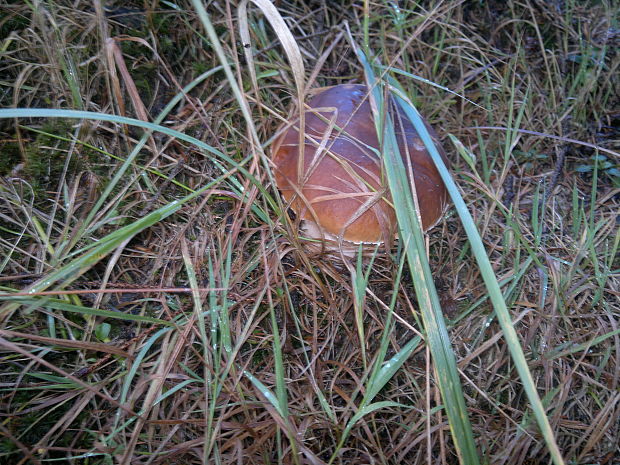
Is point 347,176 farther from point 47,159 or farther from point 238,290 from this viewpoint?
point 47,159

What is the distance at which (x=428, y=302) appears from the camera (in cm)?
116

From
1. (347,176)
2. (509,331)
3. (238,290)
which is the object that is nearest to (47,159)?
(238,290)

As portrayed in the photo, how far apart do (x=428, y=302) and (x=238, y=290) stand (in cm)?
68

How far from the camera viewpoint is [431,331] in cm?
114

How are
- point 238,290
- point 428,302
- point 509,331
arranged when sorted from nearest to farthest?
point 509,331
point 428,302
point 238,290

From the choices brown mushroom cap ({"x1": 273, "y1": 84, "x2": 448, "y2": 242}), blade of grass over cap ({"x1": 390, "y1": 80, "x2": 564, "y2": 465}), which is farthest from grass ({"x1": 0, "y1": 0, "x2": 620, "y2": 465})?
brown mushroom cap ({"x1": 273, "y1": 84, "x2": 448, "y2": 242})

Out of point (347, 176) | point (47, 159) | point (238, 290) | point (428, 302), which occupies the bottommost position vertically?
point (238, 290)

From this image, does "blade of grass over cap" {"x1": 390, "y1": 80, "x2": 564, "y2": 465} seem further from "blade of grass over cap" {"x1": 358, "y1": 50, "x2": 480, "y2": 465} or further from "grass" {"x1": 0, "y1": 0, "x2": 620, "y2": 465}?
"blade of grass over cap" {"x1": 358, "y1": 50, "x2": 480, "y2": 465}

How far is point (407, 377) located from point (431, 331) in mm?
382

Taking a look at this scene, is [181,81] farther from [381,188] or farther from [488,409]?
[488,409]

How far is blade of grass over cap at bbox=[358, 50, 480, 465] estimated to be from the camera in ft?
3.43

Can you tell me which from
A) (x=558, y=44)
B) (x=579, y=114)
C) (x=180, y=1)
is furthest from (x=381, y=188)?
(x=558, y=44)

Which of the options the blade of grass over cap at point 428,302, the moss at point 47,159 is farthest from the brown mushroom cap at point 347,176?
the moss at point 47,159

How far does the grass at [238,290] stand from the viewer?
119cm
